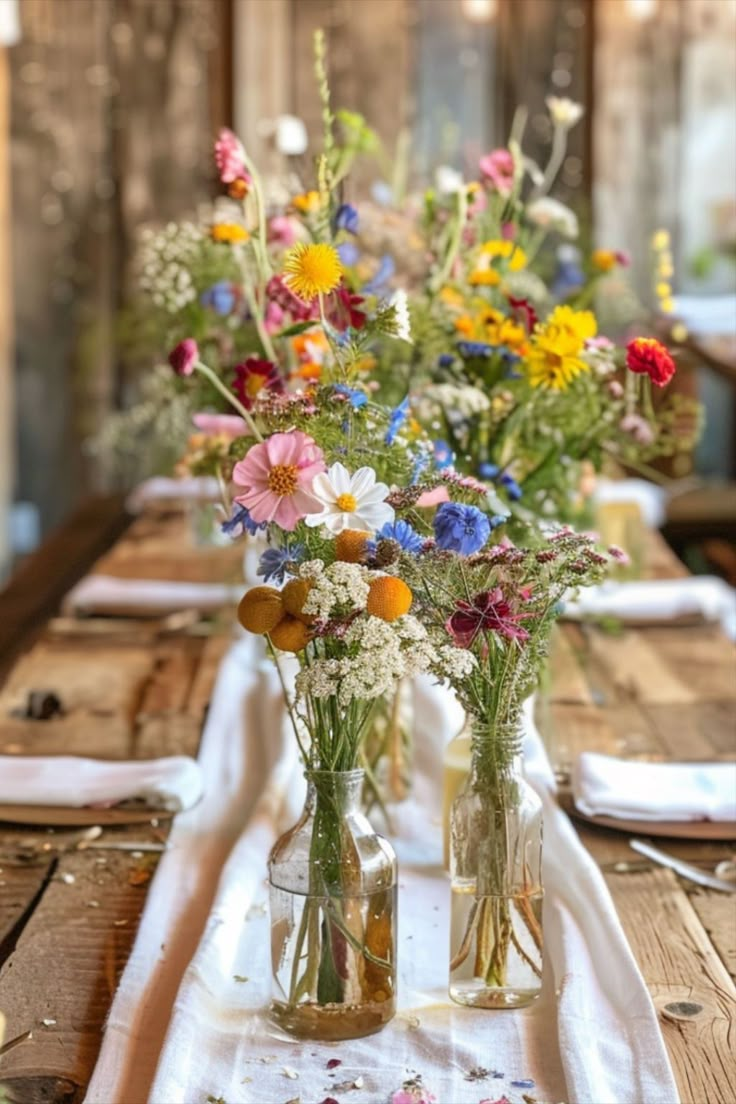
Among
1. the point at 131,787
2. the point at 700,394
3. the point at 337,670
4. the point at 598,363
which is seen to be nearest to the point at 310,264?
the point at 337,670

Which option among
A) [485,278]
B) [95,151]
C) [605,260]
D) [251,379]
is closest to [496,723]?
[251,379]

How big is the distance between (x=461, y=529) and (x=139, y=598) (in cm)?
175

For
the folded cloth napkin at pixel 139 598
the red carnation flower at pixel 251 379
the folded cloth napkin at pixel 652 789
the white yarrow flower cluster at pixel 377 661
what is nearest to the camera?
the white yarrow flower cluster at pixel 377 661

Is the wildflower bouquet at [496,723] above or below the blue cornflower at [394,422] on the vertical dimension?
below

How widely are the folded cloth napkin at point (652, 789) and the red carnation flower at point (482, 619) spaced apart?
54cm

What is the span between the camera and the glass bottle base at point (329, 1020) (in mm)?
1120

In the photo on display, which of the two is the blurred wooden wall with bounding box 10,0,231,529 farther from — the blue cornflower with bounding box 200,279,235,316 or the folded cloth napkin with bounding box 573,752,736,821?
the folded cloth napkin with bounding box 573,752,736,821

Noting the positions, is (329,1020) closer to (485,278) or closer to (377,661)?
(377,661)

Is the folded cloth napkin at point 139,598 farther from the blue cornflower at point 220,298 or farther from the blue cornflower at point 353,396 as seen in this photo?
the blue cornflower at point 353,396

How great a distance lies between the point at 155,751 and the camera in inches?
73.9

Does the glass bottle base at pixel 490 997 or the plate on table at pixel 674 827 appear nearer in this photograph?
the glass bottle base at pixel 490 997

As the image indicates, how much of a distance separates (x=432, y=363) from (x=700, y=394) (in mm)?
4303

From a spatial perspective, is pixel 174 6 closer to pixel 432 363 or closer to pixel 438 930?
pixel 432 363

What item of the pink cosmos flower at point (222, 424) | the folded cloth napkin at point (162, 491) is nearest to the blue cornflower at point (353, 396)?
the pink cosmos flower at point (222, 424)
